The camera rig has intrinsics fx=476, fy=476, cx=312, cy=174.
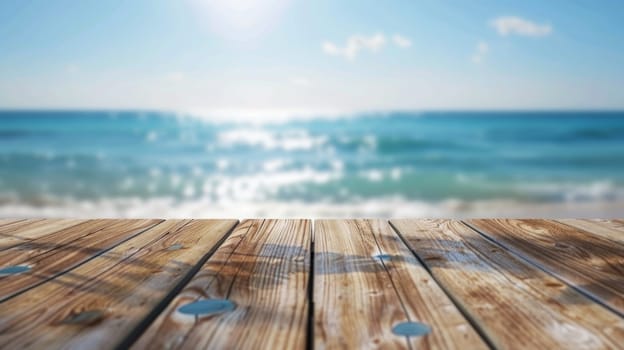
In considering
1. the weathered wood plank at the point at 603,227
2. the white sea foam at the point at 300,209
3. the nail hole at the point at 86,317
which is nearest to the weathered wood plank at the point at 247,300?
the nail hole at the point at 86,317

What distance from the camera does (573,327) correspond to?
77 centimetres

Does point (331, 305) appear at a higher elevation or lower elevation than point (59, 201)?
higher

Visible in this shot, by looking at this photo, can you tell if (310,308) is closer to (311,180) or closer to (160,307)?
(160,307)

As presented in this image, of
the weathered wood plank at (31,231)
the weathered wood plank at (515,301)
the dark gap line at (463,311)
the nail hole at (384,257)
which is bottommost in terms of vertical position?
the weathered wood plank at (515,301)

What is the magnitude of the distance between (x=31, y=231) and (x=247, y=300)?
0.98 m

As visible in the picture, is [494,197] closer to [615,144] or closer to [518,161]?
[518,161]

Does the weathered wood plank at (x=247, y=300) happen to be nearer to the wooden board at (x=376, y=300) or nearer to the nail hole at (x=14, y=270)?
the wooden board at (x=376, y=300)

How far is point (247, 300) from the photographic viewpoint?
0.87 metres

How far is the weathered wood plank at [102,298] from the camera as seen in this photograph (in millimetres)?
733

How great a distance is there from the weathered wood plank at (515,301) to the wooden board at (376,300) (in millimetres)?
41

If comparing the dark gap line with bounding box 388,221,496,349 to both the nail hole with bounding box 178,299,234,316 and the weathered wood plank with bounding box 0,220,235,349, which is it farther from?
the weathered wood plank with bounding box 0,220,235,349

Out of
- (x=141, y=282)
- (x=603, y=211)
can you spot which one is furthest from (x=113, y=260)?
(x=603, y=211)

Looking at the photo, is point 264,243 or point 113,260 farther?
point 264,243

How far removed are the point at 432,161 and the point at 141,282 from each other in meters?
13.7
